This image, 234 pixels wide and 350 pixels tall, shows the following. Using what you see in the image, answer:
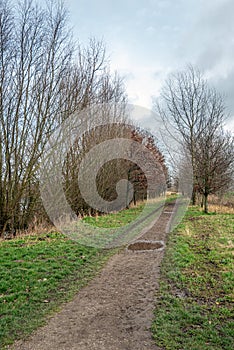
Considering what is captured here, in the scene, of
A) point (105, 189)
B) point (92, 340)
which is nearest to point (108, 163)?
point (105, 189)

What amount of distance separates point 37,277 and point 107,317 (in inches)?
82.8

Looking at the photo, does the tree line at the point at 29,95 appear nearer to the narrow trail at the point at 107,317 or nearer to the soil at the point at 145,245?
the soil at the point at 145,245

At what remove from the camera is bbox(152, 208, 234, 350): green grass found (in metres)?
3.29

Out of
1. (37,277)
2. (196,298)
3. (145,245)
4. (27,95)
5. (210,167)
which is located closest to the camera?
(196,298)

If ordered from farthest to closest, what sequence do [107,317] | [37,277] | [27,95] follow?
[27,95] → [37,277] → [107,317]

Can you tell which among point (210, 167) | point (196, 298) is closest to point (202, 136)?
point (210, 167)

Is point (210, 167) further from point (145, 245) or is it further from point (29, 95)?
point (29, 95)

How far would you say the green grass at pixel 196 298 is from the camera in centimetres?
329

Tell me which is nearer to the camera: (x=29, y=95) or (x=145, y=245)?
(x=145, y=245)

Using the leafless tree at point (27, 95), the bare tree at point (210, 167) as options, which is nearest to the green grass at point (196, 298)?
the leafless tree at point (27, 95)

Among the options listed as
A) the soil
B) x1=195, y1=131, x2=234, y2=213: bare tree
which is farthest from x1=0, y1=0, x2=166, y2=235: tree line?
x1=195, y1=131, x2=234, y2=213: bare tree

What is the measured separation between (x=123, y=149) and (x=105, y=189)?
308 cm

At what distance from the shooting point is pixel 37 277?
543cm

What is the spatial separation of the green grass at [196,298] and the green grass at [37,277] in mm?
1588
